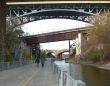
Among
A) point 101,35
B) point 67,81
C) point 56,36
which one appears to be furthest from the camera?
point 56,36

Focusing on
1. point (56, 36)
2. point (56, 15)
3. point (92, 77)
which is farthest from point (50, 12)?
point (92, 77)

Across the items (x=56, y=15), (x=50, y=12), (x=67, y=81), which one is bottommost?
(x=67, y=81)

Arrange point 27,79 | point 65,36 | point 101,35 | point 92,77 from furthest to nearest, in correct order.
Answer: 1. point 65,36
2. point 101,35
3. point 92,77
4. point 27,79

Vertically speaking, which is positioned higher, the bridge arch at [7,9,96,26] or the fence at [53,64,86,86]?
the bridge arch at [7,9,96,26]

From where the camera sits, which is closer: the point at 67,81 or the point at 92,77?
the point at 67,81

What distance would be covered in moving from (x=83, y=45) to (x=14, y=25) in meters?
33.9

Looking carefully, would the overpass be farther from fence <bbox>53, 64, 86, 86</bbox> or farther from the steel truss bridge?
fence <bbox>53, 64, 86, 86</bbox>

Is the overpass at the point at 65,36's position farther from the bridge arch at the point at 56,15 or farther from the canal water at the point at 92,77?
the canal water at the point at 92,77

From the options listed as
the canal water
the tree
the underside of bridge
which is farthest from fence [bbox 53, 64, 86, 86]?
the underside of bridge

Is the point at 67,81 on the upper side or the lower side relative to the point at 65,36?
lower

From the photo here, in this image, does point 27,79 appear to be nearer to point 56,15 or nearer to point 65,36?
point 65,36

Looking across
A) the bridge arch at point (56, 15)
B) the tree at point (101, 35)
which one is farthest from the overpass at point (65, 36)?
the tree at point (101, 35)

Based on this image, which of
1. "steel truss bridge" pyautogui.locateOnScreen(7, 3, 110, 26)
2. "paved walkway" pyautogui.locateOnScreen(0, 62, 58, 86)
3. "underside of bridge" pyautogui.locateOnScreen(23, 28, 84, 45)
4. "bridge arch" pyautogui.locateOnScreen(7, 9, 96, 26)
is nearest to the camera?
"paved walkway" pyautogui.locateOnScreen(0, 62, 58, 86)

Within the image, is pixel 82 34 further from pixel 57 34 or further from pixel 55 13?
pixel 55 13
